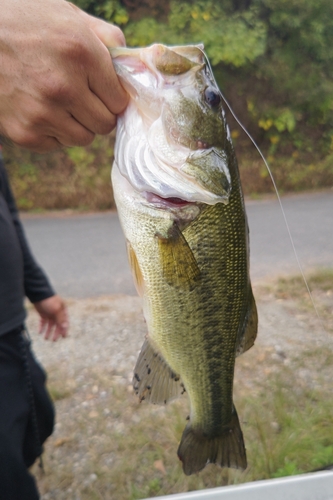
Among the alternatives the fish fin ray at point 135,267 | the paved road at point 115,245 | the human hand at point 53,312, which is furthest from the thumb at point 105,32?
the paved road at point 115,245

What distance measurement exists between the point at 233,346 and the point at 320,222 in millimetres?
4789

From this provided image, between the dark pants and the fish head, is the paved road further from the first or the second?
the fish head

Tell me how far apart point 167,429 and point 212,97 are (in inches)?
74.8

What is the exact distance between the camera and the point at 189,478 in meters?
2.09

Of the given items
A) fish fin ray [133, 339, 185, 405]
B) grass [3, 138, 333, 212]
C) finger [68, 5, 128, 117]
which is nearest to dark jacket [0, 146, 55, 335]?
fish fin ray [133, 339, 185, 405]

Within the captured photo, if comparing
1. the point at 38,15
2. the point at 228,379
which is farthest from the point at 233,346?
the point at 38,15

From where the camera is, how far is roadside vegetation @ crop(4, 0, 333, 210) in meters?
6.43

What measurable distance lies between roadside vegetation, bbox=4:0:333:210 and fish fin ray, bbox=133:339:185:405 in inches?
213

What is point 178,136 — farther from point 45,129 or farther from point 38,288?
point 38,288

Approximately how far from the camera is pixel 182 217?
102 centimetres

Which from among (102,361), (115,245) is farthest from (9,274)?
(115,245)

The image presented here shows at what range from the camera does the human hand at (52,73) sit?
0.77 meters

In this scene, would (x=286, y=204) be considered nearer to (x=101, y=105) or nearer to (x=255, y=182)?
(x=255, y=182)

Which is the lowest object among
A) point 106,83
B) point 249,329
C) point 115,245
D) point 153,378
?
point 115,245
